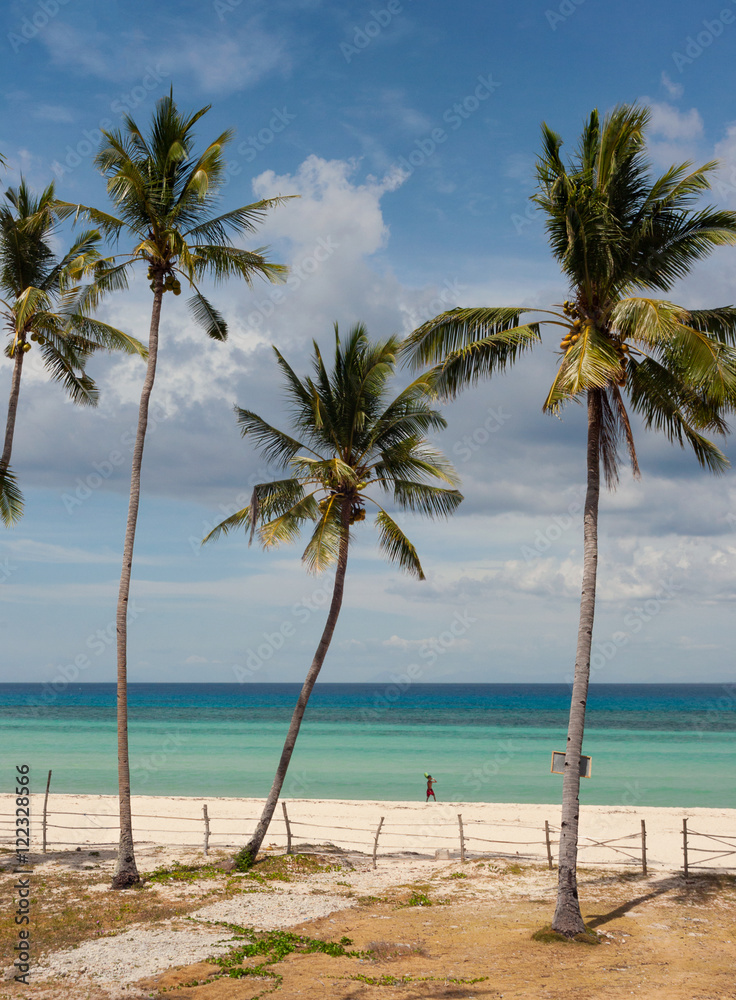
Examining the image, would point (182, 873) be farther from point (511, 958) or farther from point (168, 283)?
point (168, 283)

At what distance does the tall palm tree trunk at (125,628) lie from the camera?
1208cm

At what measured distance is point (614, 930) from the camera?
998cm

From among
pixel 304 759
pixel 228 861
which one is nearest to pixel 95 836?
pixel 228 861

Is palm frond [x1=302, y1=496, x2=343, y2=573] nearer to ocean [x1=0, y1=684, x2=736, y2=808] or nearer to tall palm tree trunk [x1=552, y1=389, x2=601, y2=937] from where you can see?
tall palm tree trunk [x1=552, y1=389, x2=601, y2=937]

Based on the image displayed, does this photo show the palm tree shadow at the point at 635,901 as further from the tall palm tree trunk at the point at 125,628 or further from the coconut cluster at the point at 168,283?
the coconut cluster at the point at 168,283

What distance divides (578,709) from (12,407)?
11712 mm

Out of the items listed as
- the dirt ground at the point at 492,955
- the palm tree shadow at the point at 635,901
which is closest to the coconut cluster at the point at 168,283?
the dirt ground at the point at 492,955

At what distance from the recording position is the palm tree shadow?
1039 centimetres

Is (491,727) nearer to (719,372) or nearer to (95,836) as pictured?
(95,836)

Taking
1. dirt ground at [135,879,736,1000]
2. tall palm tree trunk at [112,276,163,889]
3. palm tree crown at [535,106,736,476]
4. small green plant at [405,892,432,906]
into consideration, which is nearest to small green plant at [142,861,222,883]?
tall palm tree trunk at [112,276,163,889]

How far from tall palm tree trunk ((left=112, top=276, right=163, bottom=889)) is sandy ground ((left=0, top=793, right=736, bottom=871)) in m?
2.91

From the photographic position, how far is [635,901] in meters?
11.4

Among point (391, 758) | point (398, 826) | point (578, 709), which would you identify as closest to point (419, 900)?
point (578, 709)

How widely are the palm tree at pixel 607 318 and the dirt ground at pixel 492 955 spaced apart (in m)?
0.97
